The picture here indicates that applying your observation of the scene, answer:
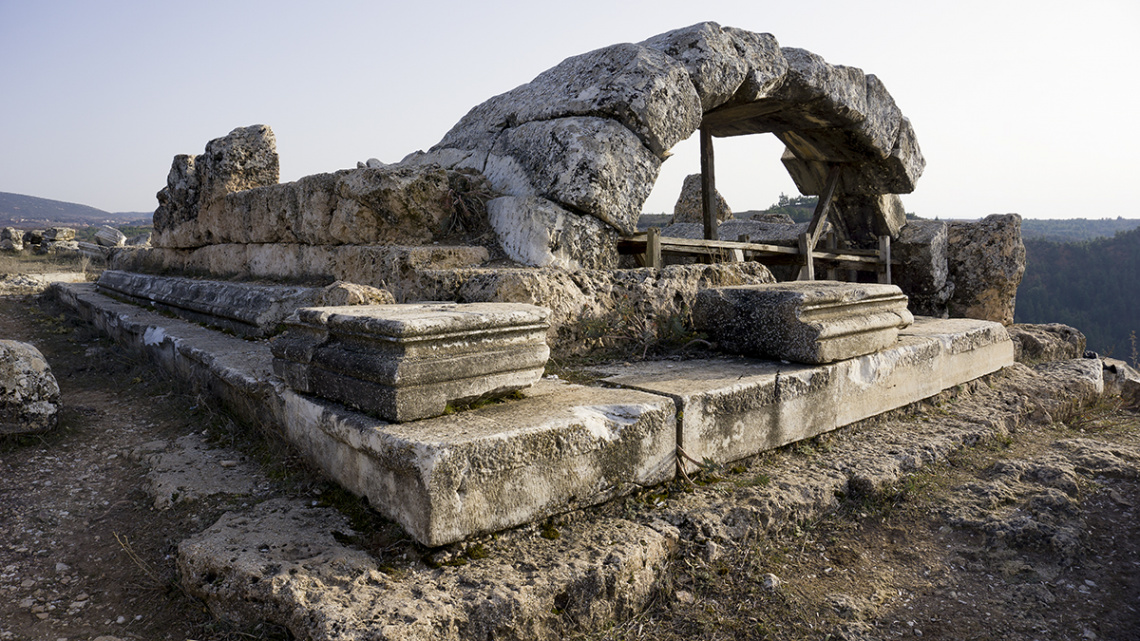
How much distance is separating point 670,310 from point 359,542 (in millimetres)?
2354

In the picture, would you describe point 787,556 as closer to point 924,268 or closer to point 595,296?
point 595,296

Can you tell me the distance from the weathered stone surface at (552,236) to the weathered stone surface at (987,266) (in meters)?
4.74

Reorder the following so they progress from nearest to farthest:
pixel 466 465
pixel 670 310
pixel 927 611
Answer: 1. pixel 466 465
2. pixel 927 611
3. pixel 670 310

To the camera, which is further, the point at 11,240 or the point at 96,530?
the point at 11,240

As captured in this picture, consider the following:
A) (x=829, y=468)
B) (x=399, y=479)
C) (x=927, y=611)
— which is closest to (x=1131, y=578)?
(x=927, y=611)

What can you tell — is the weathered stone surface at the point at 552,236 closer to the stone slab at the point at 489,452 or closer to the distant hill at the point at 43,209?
the stone slab at the point at 489,452

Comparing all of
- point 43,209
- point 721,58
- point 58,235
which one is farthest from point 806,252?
point 43,209

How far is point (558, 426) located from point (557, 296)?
1.39 metres

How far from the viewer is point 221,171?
18.8 feet

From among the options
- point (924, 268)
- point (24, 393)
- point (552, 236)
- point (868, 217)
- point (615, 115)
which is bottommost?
point (24, 393)

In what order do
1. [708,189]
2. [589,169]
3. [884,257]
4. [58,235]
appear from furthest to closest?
[58,235] → [884,257] → [708,189] → [589,169]

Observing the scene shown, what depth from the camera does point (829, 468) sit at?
2844 mm

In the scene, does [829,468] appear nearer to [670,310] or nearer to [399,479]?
[670,310]

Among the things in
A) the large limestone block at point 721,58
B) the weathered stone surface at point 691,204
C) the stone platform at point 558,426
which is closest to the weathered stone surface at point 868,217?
the weathered stone surface at point 691,204
